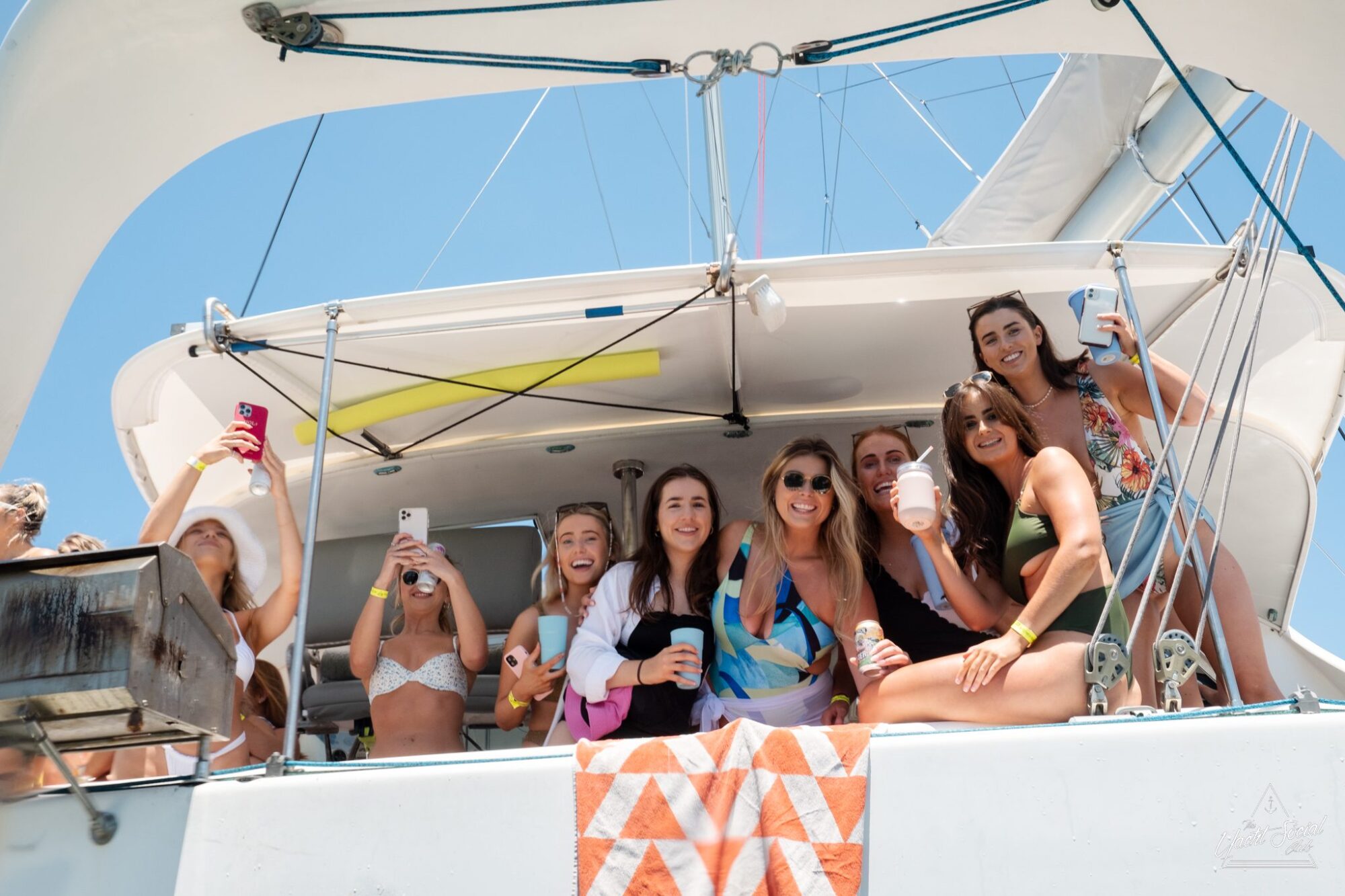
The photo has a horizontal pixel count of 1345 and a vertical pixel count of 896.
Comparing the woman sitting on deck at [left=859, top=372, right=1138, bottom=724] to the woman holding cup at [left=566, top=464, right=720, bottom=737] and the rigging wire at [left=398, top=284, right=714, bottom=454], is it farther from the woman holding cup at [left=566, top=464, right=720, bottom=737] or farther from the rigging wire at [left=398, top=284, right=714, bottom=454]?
the rigging wire at [left=398, top=284, right=714, bottom=454]

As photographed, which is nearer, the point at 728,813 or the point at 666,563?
the point at 728,813

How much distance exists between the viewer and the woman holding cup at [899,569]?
3209 mm

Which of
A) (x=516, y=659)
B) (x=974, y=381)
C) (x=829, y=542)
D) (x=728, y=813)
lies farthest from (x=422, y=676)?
(x=974, y=381)

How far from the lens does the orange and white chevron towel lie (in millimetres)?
2184

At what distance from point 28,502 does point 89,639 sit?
1.55 metres

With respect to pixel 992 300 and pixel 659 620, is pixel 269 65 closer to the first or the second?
pixel 659 620

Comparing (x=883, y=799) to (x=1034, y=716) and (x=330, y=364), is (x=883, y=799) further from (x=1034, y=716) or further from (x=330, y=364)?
(x=330, y=364)

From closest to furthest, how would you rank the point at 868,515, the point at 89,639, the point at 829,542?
1. the point at 89,639
2. the point at 829,542
3. the point at 868,515

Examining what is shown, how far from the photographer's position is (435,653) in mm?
3910

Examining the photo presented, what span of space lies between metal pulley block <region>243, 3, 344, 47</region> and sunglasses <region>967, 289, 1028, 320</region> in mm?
2130

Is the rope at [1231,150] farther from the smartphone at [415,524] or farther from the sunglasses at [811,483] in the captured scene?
the smartphone at [415,524]

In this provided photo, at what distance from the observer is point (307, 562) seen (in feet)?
9.64

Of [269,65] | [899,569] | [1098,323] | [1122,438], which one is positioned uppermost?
[269,65]

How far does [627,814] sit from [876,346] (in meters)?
2.50
